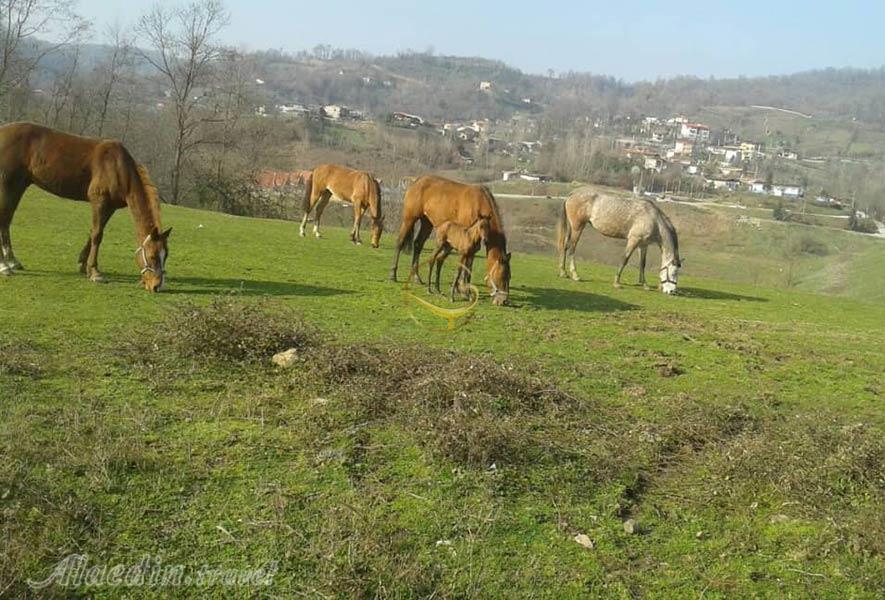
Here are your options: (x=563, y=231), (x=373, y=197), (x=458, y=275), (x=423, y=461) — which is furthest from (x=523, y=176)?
(x=423, y=461)

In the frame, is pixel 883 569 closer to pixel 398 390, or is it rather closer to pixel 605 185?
pixel 398 390

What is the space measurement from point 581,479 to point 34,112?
48.8 meters

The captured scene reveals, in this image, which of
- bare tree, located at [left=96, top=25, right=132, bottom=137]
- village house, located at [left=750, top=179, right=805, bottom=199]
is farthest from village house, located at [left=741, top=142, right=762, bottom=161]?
bare tree, located at [left=96, top=25, right=132, bottom=137]

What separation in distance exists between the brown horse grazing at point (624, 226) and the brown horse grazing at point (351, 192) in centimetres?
526

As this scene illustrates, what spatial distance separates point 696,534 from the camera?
5.35 m

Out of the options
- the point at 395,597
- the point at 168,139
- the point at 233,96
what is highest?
the point at 233,96

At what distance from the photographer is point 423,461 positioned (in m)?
5.97

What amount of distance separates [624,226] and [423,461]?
14.3m

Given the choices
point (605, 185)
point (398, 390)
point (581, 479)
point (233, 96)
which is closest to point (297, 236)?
point (398, 390)

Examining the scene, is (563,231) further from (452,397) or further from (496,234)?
(452,397)

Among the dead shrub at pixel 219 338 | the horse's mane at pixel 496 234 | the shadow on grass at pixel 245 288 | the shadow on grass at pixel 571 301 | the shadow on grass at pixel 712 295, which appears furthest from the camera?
the shadow on grass at pixel 712 295

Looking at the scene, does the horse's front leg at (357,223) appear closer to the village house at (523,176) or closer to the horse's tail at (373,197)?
the horse's tail at (373,197)

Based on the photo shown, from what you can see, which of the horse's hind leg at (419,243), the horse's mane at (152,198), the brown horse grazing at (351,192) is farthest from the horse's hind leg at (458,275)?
the brown horse grazing at (351,192)

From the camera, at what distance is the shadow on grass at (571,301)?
14.3m
